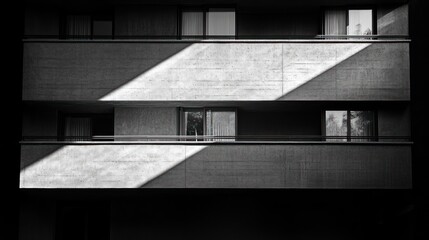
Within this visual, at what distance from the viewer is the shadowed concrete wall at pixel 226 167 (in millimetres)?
14125

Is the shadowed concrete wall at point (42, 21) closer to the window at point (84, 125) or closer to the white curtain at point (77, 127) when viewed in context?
the window at point (84, 125)

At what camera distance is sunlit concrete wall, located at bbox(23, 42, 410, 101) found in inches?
571

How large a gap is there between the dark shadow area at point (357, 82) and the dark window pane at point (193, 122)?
2.54 m

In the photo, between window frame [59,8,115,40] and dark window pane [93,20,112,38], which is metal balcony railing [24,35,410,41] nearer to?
window frame [59,8,115,40]

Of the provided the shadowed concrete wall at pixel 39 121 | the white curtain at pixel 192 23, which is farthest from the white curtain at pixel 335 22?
the shadowed concrete wall at pixel 39 121

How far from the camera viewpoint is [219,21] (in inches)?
616

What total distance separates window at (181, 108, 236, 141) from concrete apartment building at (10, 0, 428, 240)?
3 cm

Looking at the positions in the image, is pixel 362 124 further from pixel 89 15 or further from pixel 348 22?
pixel 89 15

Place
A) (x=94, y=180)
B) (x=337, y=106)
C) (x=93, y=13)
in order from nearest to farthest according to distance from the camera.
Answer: (x=94, y=180), (x=337, y=106), (x=93, y=13)

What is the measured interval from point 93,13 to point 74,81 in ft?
9.31

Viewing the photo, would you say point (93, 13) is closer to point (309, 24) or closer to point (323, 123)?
point (309, 24)
